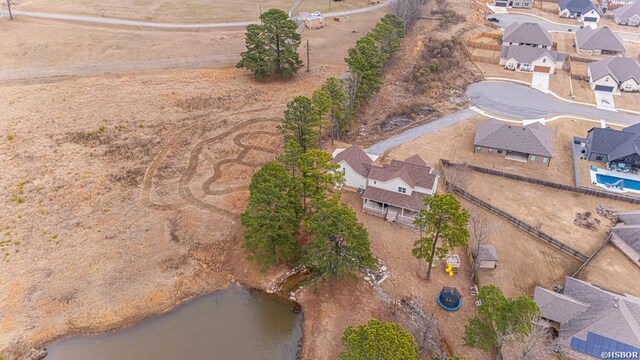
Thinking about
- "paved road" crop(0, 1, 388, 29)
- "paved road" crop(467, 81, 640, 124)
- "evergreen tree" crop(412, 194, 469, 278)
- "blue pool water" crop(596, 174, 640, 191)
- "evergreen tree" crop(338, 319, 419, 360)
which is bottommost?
"evergreen tree" crop(338, 319, 419, 360)

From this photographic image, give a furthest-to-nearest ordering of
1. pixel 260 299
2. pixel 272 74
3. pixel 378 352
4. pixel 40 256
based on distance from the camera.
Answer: pixel 272 74
pixel 40 256
pixel 260 299
pixel 378 352

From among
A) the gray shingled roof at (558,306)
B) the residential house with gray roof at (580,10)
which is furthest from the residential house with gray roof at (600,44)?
the gray shingled roof at (558,306)

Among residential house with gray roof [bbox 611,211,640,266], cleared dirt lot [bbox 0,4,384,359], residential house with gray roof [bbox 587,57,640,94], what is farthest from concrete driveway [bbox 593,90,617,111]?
cleared dirt lot [bbox 0,4,384,359]

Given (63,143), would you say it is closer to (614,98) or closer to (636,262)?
(636,262)

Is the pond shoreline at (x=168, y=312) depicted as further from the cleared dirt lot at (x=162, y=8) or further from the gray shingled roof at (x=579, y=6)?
the gray shingled roof at (x=579, y=6)

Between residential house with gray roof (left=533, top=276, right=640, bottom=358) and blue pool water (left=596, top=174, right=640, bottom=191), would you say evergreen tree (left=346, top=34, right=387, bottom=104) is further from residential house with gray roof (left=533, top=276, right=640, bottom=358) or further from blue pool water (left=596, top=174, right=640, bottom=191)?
residential house with gray roof (left=533, top=276, right=640, bottom=358)

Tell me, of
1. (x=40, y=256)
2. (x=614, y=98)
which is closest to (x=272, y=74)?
(x=40, y=256)
